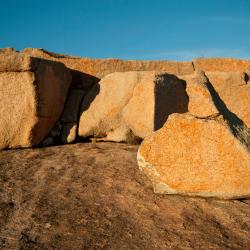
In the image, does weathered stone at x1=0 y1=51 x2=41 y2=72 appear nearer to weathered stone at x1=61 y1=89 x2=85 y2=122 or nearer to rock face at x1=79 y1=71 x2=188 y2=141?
weathered stone at x1=61 y1=89 x2=85 y2=122

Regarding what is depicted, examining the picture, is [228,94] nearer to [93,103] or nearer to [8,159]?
[93,103]

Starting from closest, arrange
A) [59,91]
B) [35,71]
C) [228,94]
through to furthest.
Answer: [35,71]
[59,91]
[228,94]

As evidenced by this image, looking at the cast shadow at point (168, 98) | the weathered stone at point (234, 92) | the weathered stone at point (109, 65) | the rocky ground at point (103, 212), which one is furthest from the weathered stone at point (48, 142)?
the weathered stone at point (234, 92)

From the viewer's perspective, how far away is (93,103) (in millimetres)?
4566

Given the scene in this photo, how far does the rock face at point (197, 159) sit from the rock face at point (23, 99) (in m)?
1.73

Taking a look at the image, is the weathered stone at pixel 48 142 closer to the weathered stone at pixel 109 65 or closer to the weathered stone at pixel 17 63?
the weathered stone at pixel 17 63

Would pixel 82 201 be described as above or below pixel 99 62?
below

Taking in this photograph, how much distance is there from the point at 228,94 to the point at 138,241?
314 centimetres

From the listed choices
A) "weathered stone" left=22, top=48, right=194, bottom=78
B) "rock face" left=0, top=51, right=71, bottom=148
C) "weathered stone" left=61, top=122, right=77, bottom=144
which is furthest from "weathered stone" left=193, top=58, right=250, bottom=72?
"rock face" left=0, top=51, right=71, bottom=148

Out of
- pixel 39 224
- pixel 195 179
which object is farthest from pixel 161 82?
pixel 39 224

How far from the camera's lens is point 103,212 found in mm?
2539

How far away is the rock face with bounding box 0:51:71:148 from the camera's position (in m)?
4.12

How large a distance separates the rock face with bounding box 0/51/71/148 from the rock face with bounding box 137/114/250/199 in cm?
173

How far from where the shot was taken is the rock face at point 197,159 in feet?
8.72
